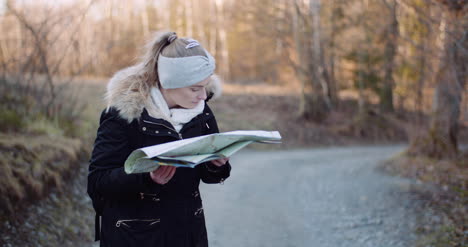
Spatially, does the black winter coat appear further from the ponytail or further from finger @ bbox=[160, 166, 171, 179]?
the ponytail

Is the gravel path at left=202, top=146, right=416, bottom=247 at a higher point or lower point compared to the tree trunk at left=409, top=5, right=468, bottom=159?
lower

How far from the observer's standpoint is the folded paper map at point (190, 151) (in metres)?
1.93

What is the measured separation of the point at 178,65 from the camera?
7.75 feet

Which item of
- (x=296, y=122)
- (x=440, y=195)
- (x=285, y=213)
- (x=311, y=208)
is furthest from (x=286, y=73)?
(x=285, y=213)

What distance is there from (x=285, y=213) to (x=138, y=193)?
5248mm

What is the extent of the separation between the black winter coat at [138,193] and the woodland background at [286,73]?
774 mm

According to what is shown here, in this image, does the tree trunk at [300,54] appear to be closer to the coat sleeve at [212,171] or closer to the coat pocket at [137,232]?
the coat sleeve at [212,171]

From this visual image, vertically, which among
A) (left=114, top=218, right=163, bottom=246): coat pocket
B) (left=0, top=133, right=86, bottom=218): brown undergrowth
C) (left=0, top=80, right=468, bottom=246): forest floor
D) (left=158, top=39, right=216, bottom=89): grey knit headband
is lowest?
(left=0, top=80, right=468, bottom=246): forest floor

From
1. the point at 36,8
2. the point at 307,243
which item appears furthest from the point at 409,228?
the point at 36,8

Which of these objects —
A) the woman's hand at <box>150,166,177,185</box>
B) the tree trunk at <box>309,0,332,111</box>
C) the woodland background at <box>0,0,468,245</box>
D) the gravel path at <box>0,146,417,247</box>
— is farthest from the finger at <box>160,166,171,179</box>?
the tree trunk at <box>309,0,332,111</box>

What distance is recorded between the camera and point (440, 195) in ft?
24.2

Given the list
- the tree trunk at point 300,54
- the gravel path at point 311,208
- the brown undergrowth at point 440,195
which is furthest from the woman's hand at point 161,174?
the tree trunk at point 300,54

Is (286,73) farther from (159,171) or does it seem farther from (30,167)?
(159,171)

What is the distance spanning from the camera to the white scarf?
7.97 ft
